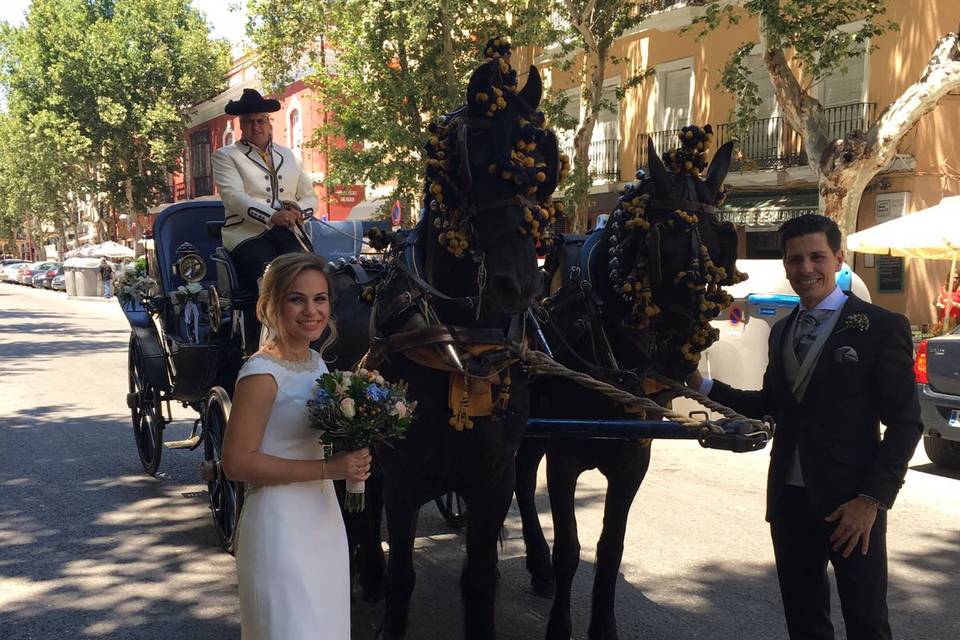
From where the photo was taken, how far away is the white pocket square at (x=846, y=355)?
3.10m

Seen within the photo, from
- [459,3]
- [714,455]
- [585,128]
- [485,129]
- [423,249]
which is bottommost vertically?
[714,455]

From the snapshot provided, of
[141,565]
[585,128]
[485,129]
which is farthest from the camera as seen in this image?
[585,128]

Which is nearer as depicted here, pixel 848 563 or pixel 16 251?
pixel 848 563

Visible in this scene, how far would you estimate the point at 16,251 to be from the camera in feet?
357

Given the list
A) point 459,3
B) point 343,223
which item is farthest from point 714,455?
point 459,3

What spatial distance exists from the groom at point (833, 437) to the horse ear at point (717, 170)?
0.72m

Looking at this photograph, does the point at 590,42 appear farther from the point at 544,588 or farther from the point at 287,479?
the point at 287,479

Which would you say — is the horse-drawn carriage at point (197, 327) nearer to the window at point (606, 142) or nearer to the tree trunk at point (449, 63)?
the tree trunk at point (449, 63)

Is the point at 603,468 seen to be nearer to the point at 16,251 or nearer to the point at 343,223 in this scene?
the point at 343,223

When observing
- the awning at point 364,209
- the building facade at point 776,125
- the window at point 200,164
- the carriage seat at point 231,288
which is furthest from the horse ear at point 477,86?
the window at point 200,164

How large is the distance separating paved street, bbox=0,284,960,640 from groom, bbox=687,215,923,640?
1299 mm

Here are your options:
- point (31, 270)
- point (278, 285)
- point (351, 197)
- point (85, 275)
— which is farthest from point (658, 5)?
point (31, 270)

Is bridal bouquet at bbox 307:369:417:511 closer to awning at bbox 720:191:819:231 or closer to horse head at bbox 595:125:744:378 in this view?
horse head at bbox 595:125:744:378

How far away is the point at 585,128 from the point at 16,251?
4266 inches
